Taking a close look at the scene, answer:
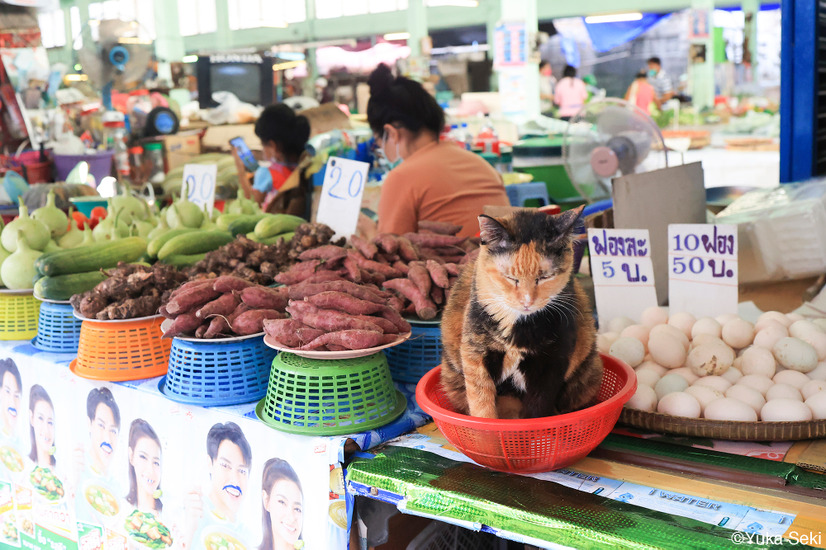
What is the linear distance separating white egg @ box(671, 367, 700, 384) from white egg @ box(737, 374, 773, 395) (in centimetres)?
10

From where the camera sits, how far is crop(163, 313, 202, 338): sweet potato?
1822mm

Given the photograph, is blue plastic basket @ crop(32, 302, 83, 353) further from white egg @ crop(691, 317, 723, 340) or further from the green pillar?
the green pillar

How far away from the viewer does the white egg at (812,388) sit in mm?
1542

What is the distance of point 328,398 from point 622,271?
105 centimetres

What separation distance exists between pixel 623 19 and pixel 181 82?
7312 mm

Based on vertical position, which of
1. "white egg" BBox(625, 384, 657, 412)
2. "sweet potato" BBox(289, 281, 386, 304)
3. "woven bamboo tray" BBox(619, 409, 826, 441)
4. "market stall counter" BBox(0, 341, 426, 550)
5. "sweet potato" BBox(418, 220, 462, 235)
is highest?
"sweet potato" BBox(418, 220, 462, 235)

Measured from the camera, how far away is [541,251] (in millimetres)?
1189

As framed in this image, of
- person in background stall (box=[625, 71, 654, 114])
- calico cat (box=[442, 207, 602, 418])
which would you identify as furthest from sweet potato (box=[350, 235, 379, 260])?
person in background stall (box=[625, 71, 654, 114])

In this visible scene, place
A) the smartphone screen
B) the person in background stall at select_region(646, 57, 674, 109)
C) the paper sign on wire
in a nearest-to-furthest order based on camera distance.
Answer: the paper sign on wire < the smartphone screen < the person in background stall at select_region(646, 57, 674, 109)

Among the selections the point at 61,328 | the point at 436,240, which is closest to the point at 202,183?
the point at 61,328

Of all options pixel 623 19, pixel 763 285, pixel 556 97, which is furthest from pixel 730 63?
pixel 763 285

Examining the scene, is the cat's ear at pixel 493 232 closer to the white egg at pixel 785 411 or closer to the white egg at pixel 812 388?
the white egg at pixel 785 411

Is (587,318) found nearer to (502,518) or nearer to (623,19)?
(502,518)

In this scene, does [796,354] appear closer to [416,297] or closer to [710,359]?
[710,359]
